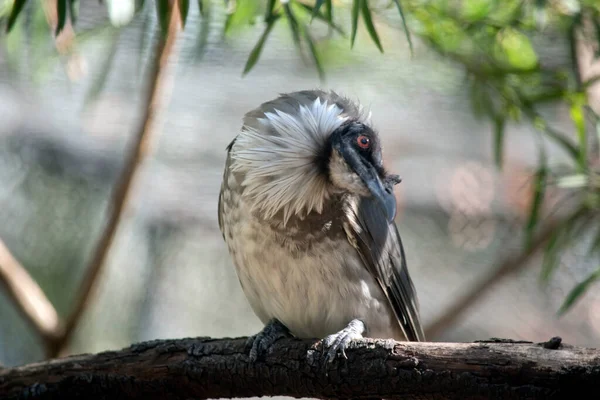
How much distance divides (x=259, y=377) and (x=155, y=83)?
1257 millimetres

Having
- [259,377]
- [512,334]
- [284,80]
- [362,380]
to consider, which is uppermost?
[362,380]

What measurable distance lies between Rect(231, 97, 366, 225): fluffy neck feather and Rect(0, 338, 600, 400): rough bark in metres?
0.36

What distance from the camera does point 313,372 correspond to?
2016mm

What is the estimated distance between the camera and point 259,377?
6.82 ft

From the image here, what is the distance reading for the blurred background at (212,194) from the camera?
3.94m

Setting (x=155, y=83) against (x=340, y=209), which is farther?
(x=155, y=83)

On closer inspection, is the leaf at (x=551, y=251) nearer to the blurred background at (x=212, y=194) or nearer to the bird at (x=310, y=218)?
the blurred background at (x=212, y=194)

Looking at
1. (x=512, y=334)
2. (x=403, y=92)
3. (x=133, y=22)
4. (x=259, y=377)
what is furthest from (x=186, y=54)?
(x=512, y=334)

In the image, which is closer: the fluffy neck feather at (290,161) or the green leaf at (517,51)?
the fluffy neck feather at (290,161)

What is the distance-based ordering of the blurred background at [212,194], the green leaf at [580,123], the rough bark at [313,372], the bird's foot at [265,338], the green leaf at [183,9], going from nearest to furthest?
the rough bark at [313,372]
the green leaf at [183,9]
the bird's foot at [265,338]
the green leaf at [580,123]
the blurred background at [212,194]

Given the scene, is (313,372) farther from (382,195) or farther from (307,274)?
(382,195)

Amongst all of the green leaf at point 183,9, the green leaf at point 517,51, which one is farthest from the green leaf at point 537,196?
the green leaf at point 183,9

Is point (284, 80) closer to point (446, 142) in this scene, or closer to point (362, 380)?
point (446, 142)

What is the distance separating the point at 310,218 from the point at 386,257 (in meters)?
0.30
